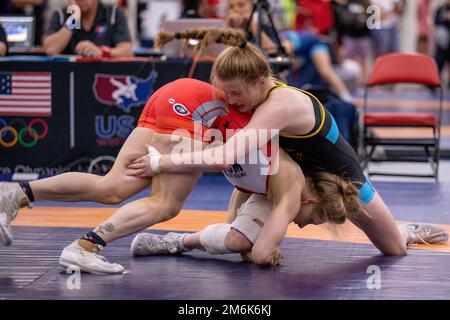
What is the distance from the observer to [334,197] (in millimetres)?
4379

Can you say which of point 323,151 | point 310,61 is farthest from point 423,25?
point 323,151

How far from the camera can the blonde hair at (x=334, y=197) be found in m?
4.39

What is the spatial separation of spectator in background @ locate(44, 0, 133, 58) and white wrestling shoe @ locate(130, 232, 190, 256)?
2.82 metres

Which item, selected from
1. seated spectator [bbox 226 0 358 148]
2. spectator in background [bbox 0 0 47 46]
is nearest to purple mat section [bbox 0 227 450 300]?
seated spectator [bbox 226 0 358 148]

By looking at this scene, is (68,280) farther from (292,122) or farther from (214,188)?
(214,188)

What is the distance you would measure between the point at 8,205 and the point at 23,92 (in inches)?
113

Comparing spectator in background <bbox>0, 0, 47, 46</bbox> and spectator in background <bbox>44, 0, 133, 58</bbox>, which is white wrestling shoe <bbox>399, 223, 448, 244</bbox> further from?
spectator in background <bbox>0, 0, 47, 46</bbox>

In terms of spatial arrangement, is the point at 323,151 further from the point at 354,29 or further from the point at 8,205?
the point at 354,29

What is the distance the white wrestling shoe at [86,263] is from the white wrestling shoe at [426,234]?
1.75 m

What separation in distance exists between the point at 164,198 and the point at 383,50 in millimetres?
11399

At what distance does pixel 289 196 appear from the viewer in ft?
14.2
